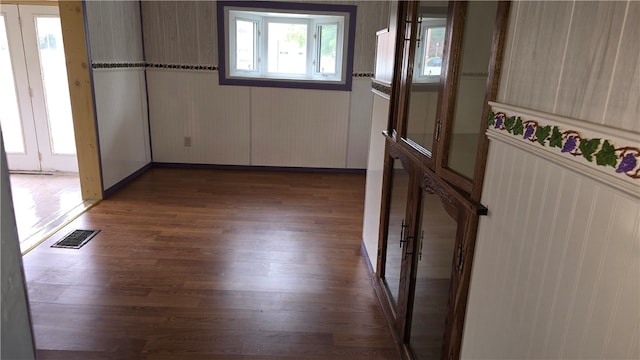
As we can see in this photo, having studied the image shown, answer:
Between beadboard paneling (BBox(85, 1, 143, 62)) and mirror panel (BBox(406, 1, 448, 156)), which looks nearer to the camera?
mirror panel (BBox(406, 1, 448, 156))

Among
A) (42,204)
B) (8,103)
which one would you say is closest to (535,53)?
(42,204)

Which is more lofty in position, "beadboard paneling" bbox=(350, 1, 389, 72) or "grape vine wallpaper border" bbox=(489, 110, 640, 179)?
"beadboard paneling" bbox=(350, 1, 389, 72)

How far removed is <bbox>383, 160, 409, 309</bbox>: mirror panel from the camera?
218 cm

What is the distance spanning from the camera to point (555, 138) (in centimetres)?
90

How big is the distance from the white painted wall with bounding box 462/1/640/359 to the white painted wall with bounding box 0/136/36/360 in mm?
928

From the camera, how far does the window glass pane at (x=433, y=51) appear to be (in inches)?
65.1

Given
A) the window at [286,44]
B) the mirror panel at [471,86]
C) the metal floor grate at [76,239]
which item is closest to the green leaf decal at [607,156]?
the mirror panel at [471,86]

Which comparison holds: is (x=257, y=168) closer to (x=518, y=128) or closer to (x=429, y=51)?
(x=429, y=51)

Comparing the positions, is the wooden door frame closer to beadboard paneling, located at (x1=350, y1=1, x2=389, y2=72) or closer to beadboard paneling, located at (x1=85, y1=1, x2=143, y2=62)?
beadboard paneling, located at (x1=85, y1=1, x2=143, y2=62)

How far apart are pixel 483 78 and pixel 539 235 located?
0.51 meters

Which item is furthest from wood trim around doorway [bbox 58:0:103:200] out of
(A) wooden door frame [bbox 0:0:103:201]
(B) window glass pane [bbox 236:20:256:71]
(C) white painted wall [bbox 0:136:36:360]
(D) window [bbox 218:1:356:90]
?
(C) white painted wall [bbox 0:136:36:360]

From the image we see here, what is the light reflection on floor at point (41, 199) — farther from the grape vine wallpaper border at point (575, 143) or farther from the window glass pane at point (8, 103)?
the grape vine wallpaper border at point (575, 143)

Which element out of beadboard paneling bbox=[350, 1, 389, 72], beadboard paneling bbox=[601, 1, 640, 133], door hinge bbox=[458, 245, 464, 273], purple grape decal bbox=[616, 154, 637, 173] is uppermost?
beadboard paneling bbox=[350, 1, 389, 72]

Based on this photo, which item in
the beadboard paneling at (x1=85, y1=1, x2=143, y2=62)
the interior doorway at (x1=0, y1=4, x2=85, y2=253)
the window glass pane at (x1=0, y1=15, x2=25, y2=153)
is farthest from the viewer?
the window glass pane at (x1=0, y1=15, x2=25, y2=153)
